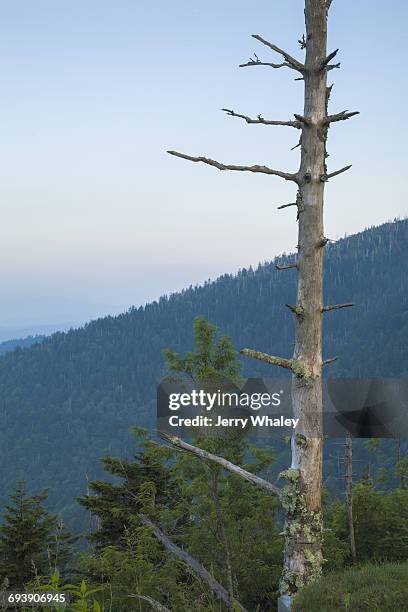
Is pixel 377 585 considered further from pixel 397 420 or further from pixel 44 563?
pixel 44 563

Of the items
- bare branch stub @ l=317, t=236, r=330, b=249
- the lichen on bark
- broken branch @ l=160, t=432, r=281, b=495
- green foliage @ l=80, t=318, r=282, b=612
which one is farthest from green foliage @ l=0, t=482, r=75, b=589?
bare branch stub @ l=317, t=236, r=330, b=249

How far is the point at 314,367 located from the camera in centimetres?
755

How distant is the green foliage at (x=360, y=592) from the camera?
5.79m

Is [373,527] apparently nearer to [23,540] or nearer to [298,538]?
[298,538]

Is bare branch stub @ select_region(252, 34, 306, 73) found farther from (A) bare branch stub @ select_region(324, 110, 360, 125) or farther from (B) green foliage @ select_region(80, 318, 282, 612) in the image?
(B) green foliage @ select_region(80, 318, 282, 612)

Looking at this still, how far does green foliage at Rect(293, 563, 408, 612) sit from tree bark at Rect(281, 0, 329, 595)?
24.8 inches

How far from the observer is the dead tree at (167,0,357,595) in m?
7.50

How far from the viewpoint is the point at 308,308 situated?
7637mm

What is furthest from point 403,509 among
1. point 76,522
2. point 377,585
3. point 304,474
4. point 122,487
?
point 76,522

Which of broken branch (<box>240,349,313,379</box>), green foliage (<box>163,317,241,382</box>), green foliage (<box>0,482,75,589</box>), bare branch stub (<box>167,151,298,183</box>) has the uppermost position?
bare branch stub (<box>167,151,298,183</box>)

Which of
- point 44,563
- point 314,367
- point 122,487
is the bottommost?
point 44,563

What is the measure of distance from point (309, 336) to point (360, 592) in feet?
8.97

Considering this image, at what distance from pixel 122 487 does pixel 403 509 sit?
16.0 metres

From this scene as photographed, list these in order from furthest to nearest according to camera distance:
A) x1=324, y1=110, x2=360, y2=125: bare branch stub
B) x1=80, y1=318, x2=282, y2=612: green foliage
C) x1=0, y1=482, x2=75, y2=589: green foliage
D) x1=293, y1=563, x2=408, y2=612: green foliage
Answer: x1=0, y1=482, x2=75, y2=589: green foliage → x1=80, y1=318, x2=282, y2=612: green foliage → x1=324, y1=110, x2=360, y2=125: bare branch stub → x1=293, y1=563, x2=408, y2=612: green foliage
